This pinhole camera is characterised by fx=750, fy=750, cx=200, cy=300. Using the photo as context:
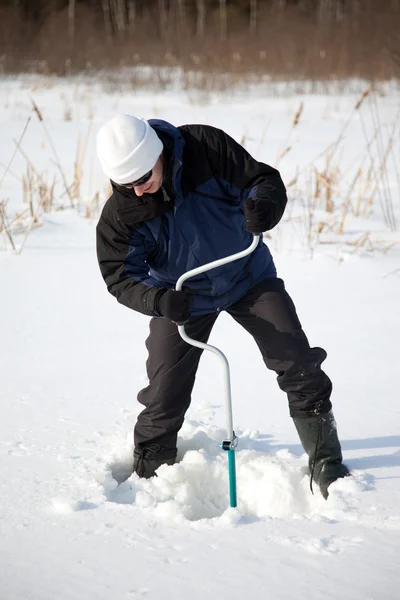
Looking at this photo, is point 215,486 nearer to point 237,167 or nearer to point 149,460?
point 149,460

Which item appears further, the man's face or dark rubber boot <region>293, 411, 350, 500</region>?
dark rubber boot <region>293, 411, 350, 500</region>

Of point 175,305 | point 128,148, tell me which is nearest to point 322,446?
point 175,305

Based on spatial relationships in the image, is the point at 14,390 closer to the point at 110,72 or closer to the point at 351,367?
the point at 351,367

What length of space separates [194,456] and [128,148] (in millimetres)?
1096

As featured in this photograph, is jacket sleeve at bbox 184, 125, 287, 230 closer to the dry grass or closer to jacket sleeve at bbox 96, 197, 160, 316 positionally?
jacket sleeve at bbox 96, 197, 160, 316

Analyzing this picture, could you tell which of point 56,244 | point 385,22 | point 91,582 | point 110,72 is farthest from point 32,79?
point 91,582

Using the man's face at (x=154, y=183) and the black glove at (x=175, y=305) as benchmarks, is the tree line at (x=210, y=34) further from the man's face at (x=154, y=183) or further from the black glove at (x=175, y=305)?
the black glove at (x=175, y=305)

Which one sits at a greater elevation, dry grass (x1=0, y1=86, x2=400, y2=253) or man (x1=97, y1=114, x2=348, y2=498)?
man (x1=97, y1=114, x2=348, y2=498)

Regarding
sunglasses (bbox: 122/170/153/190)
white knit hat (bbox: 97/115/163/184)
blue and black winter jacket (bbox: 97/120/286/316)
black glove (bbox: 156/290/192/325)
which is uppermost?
white knit hat (bbox: 97/115/163/184)

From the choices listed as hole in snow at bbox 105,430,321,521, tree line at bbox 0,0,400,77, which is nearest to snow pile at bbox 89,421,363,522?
hole in snow at bbox 105,430,321,521

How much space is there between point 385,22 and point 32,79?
6.73 meters

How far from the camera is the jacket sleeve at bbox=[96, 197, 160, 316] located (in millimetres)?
2248

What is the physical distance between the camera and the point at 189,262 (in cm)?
234

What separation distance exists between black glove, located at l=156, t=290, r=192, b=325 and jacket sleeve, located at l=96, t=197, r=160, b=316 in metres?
0.06
